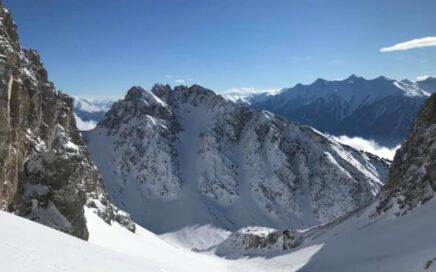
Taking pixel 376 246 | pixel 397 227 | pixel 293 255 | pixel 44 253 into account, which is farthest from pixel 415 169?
pixel 44 253

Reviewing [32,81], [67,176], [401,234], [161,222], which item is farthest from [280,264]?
[161,222]

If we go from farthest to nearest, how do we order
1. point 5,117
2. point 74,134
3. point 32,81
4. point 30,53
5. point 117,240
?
point 74,134, point 30,53, point 117,240, point 32,81, point 5,117

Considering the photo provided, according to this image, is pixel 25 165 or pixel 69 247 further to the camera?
pixel 25 165

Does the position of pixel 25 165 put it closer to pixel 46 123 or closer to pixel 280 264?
pixel 46 123

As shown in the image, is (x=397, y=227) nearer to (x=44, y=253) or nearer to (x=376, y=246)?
(x=376, y=246)

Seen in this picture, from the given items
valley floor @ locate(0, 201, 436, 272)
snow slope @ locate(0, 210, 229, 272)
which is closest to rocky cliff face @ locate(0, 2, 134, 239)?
valley floor @ locate(0, 201, 436, 272)

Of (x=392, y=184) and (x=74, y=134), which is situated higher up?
(x=74, y=134)
